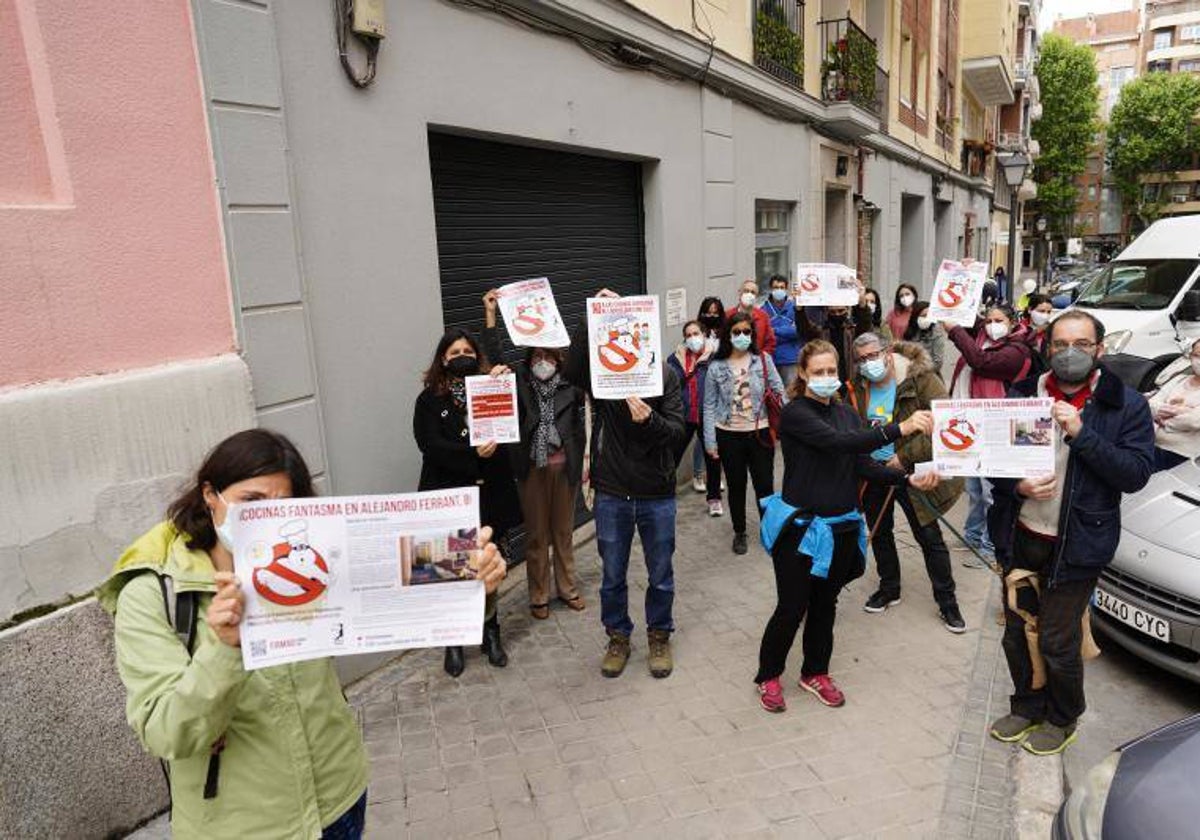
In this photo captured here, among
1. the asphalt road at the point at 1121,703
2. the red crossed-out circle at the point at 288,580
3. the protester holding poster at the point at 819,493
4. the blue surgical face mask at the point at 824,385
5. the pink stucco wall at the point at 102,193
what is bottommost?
the asphalt road at the point at 1121,703

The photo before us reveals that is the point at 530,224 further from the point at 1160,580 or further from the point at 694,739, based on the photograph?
the point at 1160,580

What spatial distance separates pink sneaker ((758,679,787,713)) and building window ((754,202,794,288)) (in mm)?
7076

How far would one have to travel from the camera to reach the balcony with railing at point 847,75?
11867 mm

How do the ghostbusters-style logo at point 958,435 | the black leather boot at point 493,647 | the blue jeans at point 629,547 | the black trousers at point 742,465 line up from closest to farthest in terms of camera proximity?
the ghostbusters-style logo at point 958,435 < the blue jeans at point 629,547 < the black leather boot at point 493,647 < the black trousers at point 742,465

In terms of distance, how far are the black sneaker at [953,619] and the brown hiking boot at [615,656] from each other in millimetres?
2106

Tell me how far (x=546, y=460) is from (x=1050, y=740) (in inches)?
124

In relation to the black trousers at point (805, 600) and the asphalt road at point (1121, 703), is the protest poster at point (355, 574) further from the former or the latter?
the asphalt road at point (1121, 703)

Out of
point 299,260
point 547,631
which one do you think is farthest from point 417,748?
point 299,260

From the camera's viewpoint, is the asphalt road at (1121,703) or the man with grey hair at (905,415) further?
the man with grey hair at (905,415)

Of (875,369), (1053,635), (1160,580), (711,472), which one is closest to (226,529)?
(1053,635)

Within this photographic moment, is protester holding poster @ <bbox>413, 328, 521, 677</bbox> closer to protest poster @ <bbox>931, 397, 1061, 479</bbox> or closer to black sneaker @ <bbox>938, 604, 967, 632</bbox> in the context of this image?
protest poster @ <bbox>931, 397, 1061, 479</bbox>

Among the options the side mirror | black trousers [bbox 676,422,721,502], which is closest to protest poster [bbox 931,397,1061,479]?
black trousers [bbox 676,422,721,502]

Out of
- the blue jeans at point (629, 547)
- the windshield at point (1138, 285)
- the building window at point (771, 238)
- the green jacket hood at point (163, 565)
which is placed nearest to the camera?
the green jacket hood at point (163, 565)

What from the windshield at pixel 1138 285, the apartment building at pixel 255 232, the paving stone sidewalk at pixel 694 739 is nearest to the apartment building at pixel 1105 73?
the windshield at pixel 1138 285
